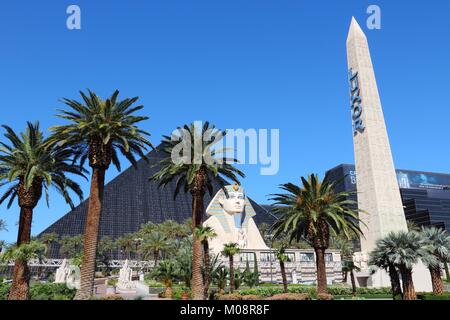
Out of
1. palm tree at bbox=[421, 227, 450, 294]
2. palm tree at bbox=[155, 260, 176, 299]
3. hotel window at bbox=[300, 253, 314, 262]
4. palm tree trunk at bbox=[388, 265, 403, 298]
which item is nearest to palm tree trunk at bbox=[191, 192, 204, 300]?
palm tree at bbox=[155, 260, 176, 299]

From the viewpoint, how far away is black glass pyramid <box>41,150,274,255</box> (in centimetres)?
11131

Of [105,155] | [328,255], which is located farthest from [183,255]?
[328,255]

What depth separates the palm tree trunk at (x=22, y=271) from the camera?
24391 mm

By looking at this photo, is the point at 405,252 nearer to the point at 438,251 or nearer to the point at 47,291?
the point at 438,251

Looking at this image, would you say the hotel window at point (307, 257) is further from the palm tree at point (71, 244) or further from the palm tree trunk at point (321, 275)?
the palm tree at point (71, 244)

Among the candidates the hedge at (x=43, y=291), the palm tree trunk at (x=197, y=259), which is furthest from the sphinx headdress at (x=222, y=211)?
the palm tree trunk at (x=197, y=259)

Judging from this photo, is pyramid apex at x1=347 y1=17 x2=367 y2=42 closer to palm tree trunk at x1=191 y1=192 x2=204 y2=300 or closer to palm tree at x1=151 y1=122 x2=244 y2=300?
palm tree at x1=151 y1=122 x2=244 y2=300

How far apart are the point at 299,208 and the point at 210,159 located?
851 cm

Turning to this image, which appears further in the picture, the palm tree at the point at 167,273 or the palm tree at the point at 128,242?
the palm tree at the point at 128,242

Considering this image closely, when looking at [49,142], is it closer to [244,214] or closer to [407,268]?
[407,268]

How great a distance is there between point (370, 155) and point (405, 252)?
2096cm

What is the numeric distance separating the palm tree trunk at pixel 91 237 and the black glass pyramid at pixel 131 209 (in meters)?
88.5

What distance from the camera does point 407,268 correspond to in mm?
27297

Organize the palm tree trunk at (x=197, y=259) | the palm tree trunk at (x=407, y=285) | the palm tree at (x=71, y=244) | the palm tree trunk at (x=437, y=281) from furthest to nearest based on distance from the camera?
the palm tree at (x=71, y=244) < the palm tree trunk at (x=437, y=281) < the palm tree trunk at (x=407, y=285) < the palm tree trunk at (x=197, y=259)
